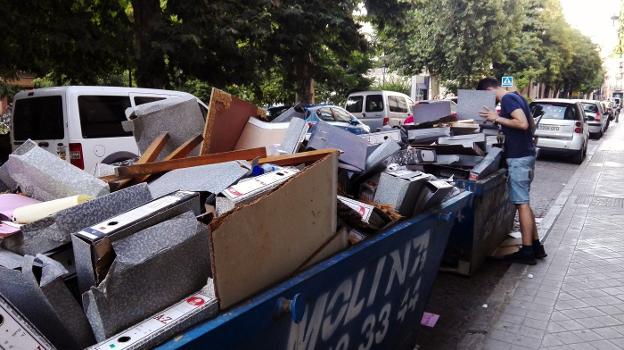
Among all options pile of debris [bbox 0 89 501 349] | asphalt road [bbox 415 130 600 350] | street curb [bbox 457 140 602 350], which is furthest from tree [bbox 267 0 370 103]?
pile of debris [bbox 0 89 501 349]

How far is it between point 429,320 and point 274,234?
8.58 feet

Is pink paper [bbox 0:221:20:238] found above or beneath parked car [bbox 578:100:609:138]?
above

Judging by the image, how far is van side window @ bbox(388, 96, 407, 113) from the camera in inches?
656

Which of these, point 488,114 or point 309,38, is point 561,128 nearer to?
point 309,38

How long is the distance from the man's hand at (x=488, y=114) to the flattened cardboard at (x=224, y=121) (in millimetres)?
2846

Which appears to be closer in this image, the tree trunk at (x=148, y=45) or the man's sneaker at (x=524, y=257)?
the man's sneaker at (x=524, y=257)

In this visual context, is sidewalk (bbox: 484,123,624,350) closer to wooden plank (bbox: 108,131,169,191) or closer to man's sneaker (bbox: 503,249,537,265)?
man's sneaker (bbox: 503,249,537,265)

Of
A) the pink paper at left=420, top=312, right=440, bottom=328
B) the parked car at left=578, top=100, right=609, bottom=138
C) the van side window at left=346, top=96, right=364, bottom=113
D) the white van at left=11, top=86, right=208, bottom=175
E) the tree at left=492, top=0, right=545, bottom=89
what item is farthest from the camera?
the tree at left=492, top=0, right=545, bottom=89

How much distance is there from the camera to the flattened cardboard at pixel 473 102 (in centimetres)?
530

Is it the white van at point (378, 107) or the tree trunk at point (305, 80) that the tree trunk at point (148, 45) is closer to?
the tree trunk at point (305, 80)

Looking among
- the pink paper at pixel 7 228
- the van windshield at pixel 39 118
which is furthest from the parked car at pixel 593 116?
the pink paper at pixel 7 228

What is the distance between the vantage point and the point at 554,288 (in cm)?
450

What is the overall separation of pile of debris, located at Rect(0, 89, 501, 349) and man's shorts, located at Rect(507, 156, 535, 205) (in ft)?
7.62

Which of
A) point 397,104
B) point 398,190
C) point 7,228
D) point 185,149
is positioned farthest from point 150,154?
point 397,104
